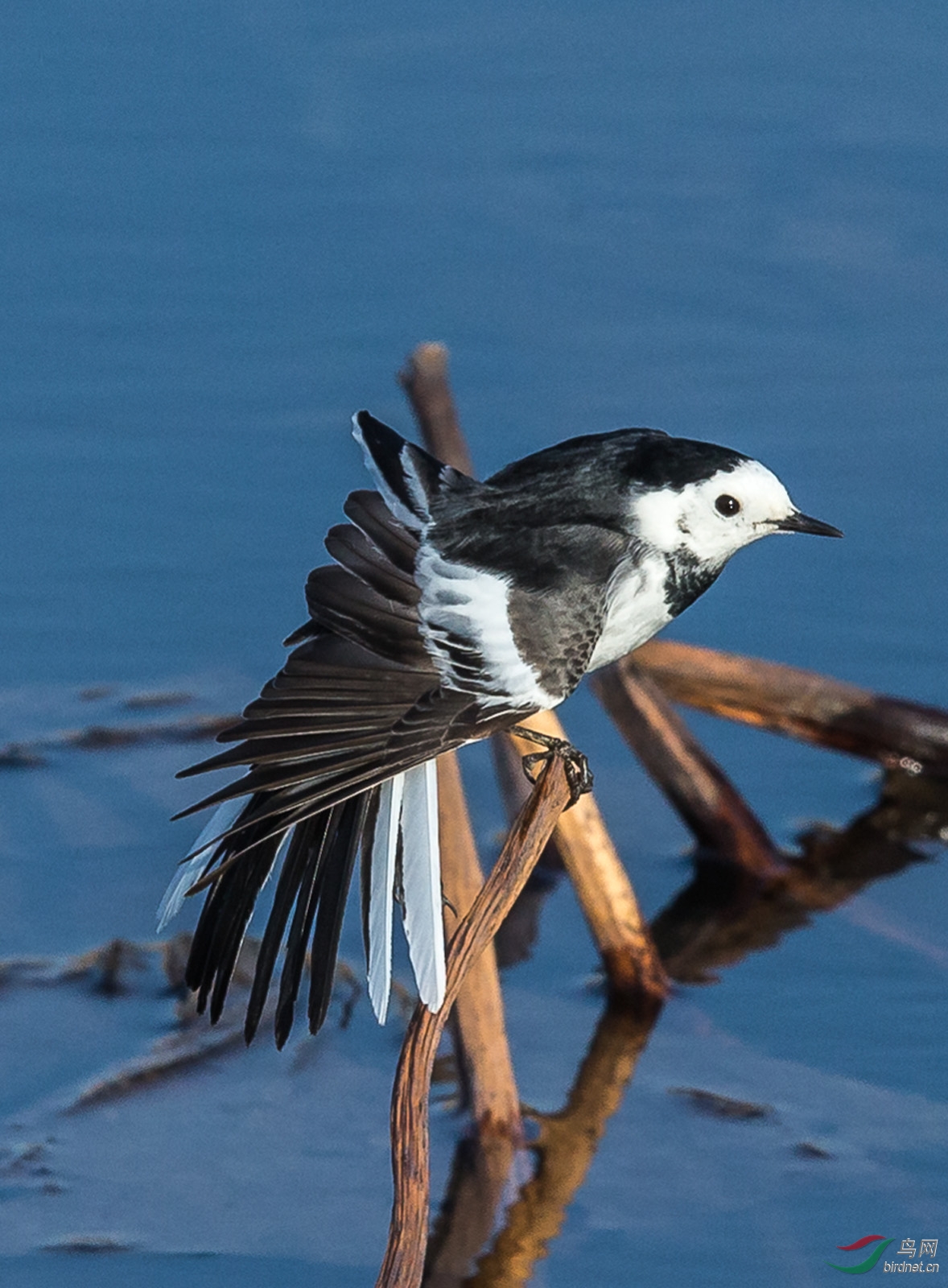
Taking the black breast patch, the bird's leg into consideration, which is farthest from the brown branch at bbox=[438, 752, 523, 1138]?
the black breast patch

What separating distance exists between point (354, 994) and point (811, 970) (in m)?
1.43

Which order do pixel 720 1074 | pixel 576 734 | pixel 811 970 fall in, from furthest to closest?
pixel 576 734 < pixel 811 970 < pixel 720 1074

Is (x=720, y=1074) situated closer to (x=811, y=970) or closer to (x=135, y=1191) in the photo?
(x=811, y=970)

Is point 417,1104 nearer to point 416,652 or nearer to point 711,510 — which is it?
point 416,652

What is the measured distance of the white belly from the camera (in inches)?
156

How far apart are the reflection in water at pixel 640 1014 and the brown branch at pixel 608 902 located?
0.13 m

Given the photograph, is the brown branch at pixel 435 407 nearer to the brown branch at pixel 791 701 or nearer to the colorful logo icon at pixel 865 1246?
the brown branch at pixel 791 701

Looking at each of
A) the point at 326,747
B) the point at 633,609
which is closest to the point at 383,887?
the point at 326,747

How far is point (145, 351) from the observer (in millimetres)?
8375

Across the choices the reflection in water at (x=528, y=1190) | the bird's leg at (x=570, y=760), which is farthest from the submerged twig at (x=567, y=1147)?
the bird's leg at (x=570, y=760)

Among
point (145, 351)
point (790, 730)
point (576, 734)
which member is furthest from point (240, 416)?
point (790, 730)

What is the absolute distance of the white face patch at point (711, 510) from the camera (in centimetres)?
400

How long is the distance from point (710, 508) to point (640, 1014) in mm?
2566
